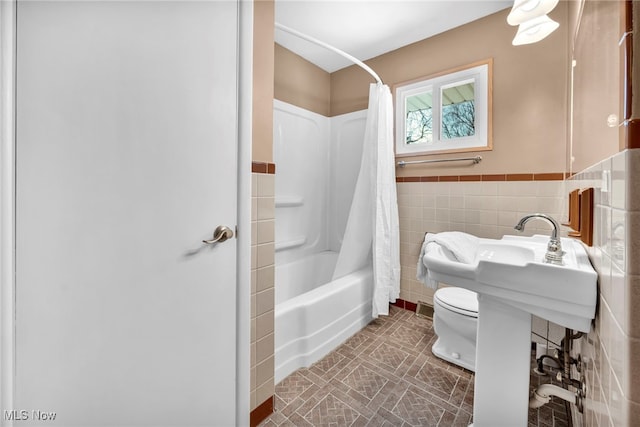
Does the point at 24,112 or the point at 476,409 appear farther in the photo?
the point at 476,409

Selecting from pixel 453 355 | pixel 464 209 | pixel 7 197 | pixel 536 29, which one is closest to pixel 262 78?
pixel 7 197

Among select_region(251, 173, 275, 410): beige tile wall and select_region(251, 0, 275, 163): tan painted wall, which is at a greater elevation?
select_region(251, 0, 275, 163): tan painted wall

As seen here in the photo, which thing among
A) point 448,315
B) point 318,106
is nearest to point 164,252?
point 448,315

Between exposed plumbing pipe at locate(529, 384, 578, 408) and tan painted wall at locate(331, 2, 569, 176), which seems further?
tan painted wall at locate(331, 2, 569, 176)

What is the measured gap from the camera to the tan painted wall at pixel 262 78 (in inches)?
46.7

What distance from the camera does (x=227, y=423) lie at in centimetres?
114

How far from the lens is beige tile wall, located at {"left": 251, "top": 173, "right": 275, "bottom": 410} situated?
4.00 ft

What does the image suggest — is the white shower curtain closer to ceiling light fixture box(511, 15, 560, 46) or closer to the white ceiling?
the white ceiling

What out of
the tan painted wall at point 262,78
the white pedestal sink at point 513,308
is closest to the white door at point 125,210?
the tan painted wall at point 262,78

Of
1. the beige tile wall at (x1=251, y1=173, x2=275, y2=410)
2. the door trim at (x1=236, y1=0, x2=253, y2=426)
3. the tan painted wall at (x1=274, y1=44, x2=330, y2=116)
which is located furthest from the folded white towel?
the tan painted wall at (x1=274, y1=44, x2=330, y2=116)

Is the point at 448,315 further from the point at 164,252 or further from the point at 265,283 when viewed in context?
the point at 164,252

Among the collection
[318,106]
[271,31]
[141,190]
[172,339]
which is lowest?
[172,339]

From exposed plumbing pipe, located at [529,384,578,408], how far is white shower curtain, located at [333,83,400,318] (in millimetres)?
1119

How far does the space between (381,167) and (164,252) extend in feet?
5.52
